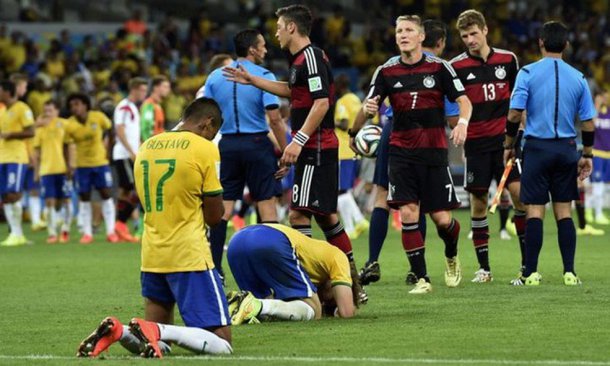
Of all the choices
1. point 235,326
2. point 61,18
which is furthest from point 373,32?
point 235,326

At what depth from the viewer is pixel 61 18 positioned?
37.7 meters

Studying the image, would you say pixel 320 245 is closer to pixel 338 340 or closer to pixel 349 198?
pixel 338 340

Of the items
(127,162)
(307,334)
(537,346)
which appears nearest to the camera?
(537,346)

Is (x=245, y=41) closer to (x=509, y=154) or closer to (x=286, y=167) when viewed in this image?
(x=286, y=167)

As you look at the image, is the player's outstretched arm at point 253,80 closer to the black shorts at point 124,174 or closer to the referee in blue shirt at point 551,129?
the referee in blue shirt at point 551,129

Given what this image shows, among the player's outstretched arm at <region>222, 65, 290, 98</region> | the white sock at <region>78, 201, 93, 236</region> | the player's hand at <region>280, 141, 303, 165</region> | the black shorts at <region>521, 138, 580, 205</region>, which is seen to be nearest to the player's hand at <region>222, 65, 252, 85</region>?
the player's outstretched arm at <region>222, 65, 290, 98</region>

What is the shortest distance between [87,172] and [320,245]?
38.2 feet

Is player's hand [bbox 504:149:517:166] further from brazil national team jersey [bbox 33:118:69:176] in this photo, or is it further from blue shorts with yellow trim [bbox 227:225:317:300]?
brazil national team jersey [bbox 33:118:69:176]

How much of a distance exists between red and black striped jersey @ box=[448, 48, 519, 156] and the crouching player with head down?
5.34 meters

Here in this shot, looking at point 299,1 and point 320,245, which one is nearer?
point 320,245

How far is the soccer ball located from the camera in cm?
1406

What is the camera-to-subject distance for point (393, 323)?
10.7m

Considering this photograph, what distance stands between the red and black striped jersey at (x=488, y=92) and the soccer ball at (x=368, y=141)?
2.64ft

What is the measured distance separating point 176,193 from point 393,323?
2.39 m
